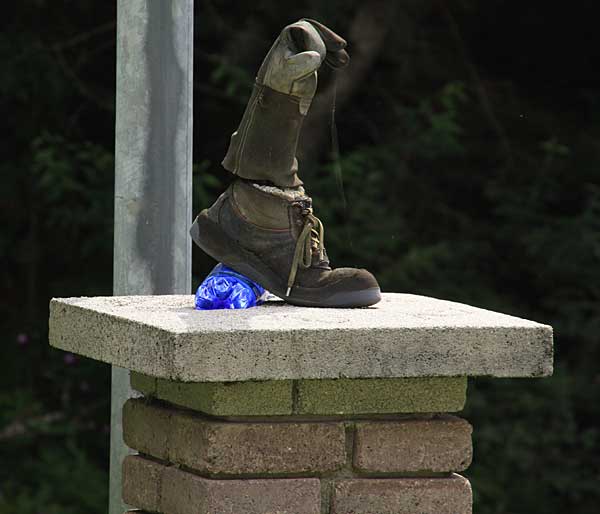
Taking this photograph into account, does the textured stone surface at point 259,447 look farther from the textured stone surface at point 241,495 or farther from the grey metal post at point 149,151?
the grey metal post at point 149,151

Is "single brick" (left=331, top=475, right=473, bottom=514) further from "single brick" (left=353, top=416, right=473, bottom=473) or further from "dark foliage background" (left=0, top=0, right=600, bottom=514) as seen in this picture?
"dark foliage background" (left=0, top=0, right=600, bottom=514)

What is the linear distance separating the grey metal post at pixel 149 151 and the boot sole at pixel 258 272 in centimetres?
28

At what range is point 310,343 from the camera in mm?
2148

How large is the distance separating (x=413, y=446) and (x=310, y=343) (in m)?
0.29

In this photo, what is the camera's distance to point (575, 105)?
7.18 metres

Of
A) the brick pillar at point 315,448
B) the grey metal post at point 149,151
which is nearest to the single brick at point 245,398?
the brick pillar at point 315,448

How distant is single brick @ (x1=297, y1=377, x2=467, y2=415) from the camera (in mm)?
2250

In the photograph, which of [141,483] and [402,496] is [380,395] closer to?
[402,496]

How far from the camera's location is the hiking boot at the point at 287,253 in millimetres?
2482

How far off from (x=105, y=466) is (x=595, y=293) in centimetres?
245

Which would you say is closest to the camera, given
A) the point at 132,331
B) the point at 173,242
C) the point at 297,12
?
the point at 132,331

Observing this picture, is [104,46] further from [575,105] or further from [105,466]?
[575,105]

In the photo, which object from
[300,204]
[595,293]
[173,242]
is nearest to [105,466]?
[595,293]

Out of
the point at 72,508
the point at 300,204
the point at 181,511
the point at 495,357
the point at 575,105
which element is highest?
the point at 575,105
